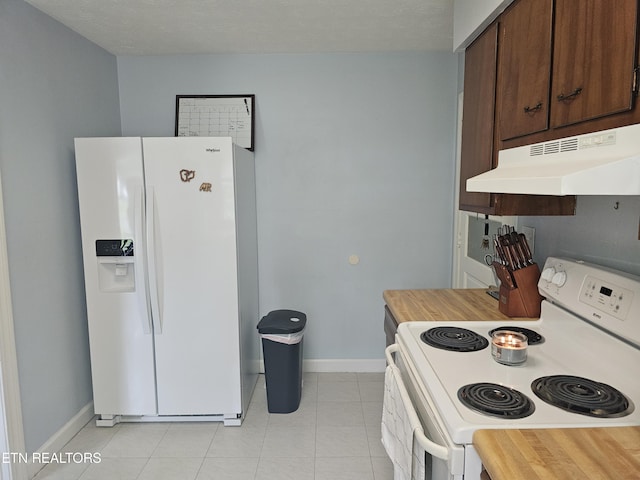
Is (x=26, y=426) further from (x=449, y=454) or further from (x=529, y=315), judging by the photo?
(x=529, y=315)

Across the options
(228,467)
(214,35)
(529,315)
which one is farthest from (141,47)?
(529,315)

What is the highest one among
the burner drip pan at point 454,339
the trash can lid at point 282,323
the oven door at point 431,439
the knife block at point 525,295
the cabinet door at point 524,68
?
the cabinet door at point 524,68

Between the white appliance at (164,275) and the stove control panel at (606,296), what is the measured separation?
1.81 metres

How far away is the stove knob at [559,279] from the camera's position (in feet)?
5.10

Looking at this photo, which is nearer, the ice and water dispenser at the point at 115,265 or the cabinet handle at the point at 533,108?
the cabinet handle at the point at 533,108

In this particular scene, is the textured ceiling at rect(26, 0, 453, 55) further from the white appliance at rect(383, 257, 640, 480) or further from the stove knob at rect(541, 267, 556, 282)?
the white appliance at rect(383, 257, 640, 480)

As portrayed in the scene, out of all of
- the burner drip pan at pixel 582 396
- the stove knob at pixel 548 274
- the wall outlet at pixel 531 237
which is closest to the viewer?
the burner drip pan at pixel 582 396

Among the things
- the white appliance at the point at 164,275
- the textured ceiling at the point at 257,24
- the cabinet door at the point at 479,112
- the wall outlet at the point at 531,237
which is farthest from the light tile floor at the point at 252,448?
the textured ceiling at the point at 257,24

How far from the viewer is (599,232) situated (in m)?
1.53

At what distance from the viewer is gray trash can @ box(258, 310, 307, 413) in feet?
8.93

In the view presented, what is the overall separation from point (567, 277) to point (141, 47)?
9.73ft

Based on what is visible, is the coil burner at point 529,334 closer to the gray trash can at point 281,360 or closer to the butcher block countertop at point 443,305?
the butcher block countertop at point 443,305

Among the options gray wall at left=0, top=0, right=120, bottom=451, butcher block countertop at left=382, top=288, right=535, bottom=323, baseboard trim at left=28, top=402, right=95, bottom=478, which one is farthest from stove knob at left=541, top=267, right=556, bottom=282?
baseboard trim at left=28, top=402, right=95, bottom=478

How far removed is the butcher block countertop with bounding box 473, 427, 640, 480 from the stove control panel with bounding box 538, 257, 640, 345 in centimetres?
36
